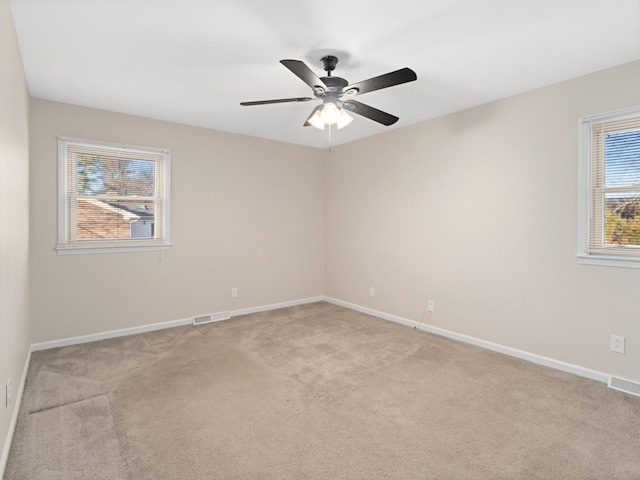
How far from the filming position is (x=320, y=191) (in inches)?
218

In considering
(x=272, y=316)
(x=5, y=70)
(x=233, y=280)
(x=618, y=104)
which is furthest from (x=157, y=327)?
(x=618, y=104)

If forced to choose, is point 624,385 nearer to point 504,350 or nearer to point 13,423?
point 504,350

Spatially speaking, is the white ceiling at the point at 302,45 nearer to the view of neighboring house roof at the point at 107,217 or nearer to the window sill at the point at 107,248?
the view of neighboring house roof at the point at 107,217

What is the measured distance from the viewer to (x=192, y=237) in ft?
14.2

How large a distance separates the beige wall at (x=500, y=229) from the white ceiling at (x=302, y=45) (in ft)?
1.04

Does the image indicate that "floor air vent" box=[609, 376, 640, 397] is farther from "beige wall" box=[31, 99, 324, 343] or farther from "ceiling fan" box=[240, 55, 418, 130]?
"beige wall" box=[31, 99, 324, 343]

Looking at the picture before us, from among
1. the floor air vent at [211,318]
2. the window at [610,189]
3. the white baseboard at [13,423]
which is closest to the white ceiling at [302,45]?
the window at [610,189]

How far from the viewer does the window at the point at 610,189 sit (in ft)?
8.61

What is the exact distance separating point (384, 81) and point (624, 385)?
2892 mm

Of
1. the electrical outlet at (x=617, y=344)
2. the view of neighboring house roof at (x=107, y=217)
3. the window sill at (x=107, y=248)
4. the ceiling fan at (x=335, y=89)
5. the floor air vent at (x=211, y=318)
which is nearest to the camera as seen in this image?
the ceiling fan at (x=335, y=89)

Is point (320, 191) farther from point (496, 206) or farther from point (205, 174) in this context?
point (496, 206)

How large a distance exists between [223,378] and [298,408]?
78 cm

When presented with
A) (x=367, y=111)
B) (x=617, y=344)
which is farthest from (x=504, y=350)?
(x=367, y=111)

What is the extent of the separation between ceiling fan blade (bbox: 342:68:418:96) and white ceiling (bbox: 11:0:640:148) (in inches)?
11.9
